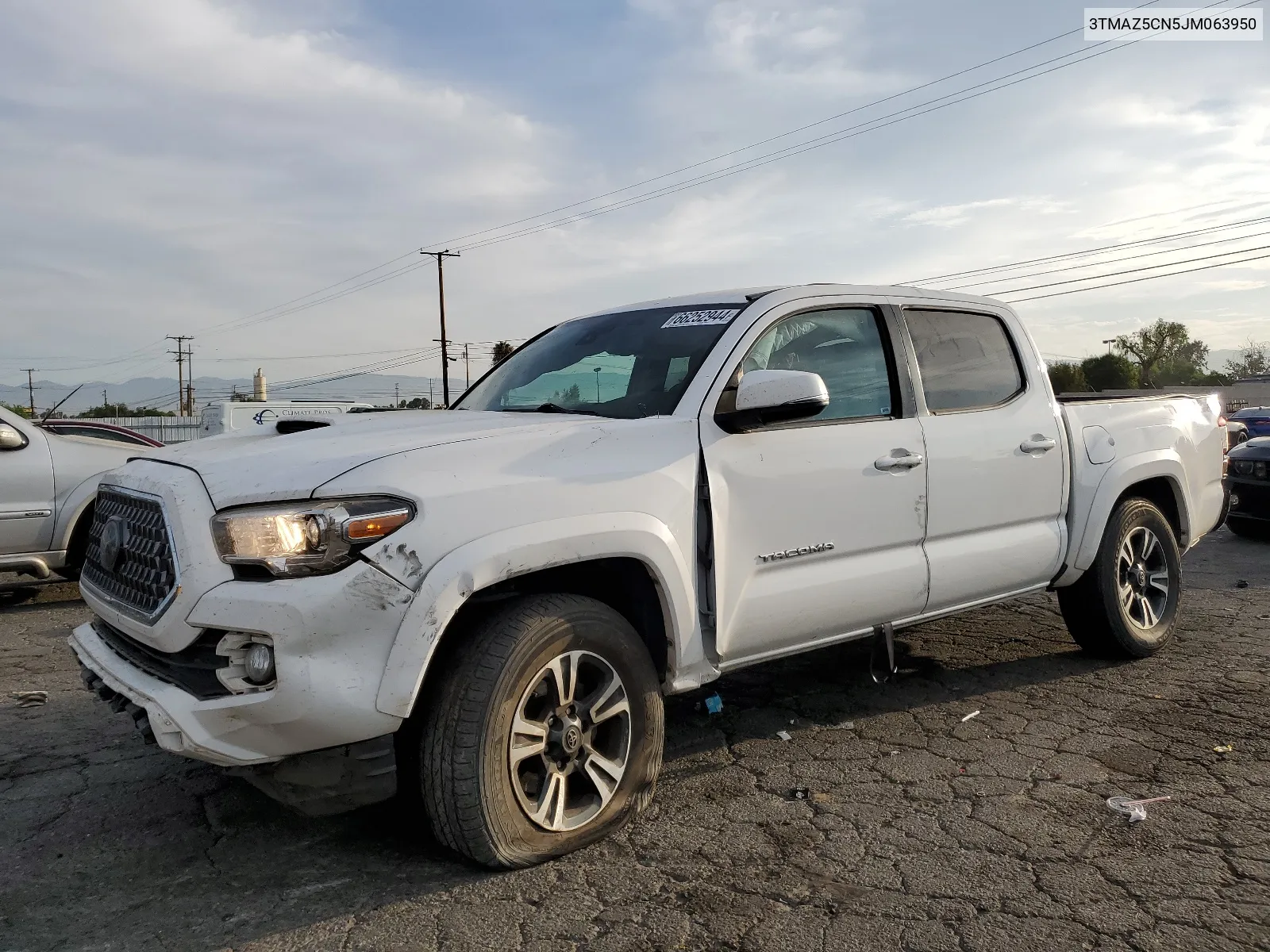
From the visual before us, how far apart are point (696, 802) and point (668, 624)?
0.70 metres

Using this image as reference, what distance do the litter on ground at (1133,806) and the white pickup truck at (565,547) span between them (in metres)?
1.02

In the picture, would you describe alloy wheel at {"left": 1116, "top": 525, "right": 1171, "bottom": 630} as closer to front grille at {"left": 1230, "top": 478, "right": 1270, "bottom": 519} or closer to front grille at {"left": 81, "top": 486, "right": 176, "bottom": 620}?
front grille at {"left": 81, "top": 486, "right": 176, "bottom": 620}

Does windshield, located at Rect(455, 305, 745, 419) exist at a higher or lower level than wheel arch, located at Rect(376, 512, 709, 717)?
higher

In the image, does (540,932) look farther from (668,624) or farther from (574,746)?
(668,624)

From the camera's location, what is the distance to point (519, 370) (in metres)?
4.45

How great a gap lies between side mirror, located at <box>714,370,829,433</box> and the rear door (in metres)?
0.98

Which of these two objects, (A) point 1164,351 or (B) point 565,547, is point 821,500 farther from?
(A) point 1164,351

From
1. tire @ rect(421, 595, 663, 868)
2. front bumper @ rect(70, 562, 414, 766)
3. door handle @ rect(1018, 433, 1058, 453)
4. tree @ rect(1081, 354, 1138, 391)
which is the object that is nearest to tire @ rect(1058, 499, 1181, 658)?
door handle @ rect(1018, 433, 1058, 453)

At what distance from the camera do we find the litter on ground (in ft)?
10.7

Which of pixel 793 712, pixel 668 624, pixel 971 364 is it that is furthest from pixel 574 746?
pixel 971 364

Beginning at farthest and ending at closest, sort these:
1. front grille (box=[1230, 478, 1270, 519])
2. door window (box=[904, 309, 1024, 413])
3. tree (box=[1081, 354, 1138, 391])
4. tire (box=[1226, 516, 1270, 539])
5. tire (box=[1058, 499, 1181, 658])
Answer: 1. tree (box=[1081, 354, 1138, 391])
2. tire (box=[1226, 516, 1270, 539])
3. front grille (box=[1230, 478, 1270, 519])
4. tire (box=[1058, 499, 1181, 658])
5. door window (box=[904, 309, 1024, 413])

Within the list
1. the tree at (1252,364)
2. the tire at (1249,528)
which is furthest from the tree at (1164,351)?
the tire at (1249,528)

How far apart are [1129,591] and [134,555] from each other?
182 inches

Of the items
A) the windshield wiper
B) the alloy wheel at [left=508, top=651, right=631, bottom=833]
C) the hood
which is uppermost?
the windshield wiper
